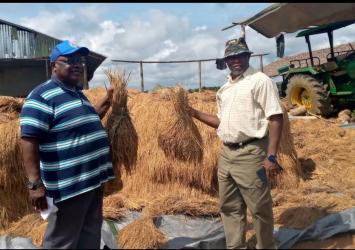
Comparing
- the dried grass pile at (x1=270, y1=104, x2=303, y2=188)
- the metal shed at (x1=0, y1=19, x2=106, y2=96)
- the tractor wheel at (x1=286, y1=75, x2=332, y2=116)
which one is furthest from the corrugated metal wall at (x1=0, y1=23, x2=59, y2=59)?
the dried grass pile at (x1=270, y1=104, x2=303, y2=188)

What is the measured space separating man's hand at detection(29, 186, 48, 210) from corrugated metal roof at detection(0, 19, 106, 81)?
33.9 ft

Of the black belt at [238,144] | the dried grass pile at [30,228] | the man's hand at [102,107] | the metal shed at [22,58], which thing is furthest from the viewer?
the metal shed at [22,58]

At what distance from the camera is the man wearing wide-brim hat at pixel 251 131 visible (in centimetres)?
327

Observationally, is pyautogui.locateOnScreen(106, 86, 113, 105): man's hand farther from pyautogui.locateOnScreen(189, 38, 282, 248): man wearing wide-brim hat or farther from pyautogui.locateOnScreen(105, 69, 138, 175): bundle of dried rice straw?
pyautogui.locateOnScreen(189, 38, 282, 248): man wearing wide-brim hat

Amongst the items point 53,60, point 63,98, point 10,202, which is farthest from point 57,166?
point 10,202

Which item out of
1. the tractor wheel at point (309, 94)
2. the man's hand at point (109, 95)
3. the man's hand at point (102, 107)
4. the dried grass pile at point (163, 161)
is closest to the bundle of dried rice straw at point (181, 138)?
the dried grass pile at point (163, 161)

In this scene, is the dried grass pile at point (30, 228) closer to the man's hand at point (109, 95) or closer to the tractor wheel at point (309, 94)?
the man's hand at point (109, 95)

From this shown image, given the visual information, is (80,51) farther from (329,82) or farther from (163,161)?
(329,82)

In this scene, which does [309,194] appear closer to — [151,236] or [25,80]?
[151,236]

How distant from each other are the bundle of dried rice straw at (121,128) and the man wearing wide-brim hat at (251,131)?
124 cm

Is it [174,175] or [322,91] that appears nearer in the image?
[174,175]

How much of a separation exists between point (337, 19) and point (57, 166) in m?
4.13

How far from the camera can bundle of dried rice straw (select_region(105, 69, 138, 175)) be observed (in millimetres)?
4348

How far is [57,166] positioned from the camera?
291 centimetres
